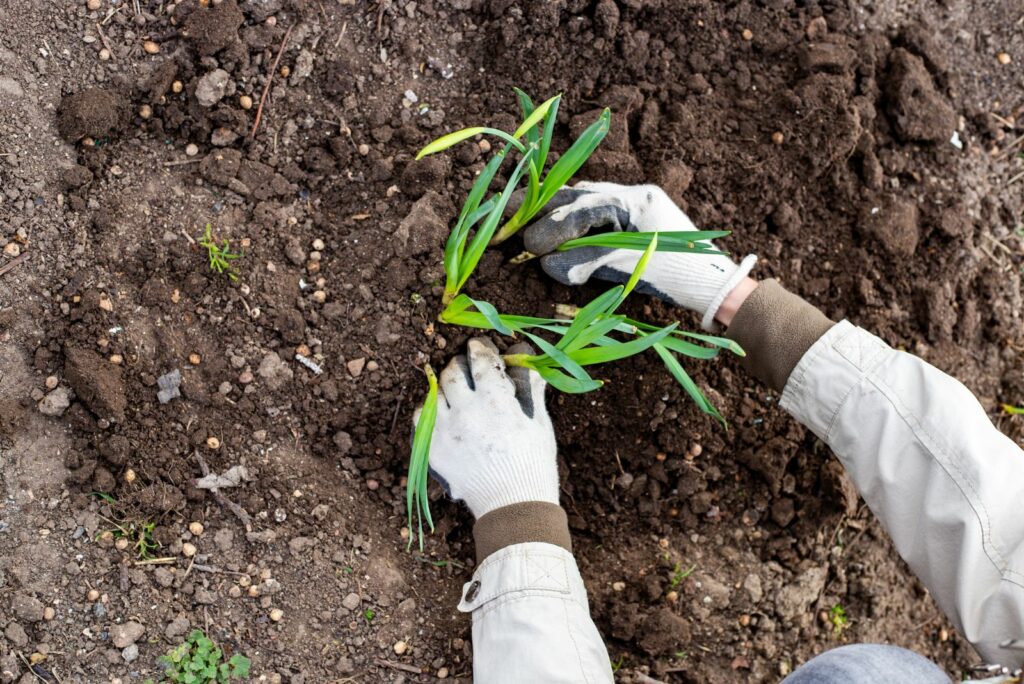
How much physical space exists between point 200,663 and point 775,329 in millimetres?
1447

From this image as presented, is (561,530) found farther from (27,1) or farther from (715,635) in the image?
(27,1)

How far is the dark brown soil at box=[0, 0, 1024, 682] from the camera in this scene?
1773mm

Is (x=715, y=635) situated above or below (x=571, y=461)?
below

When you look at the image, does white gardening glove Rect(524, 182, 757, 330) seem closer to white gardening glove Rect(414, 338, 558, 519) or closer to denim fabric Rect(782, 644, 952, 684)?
white gardening glove Rect(414, 338, 558, 519)

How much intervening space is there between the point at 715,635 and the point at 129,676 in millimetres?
1325

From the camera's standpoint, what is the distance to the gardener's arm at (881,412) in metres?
1.59

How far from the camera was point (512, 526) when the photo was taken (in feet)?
5.78

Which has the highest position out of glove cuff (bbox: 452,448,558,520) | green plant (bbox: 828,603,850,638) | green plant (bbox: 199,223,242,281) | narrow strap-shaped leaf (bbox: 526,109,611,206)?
narrow strap-shaped leaf (bbox: 526,109,611,206)

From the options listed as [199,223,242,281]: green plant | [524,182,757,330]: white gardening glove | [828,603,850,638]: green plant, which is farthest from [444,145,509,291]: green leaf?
[828,603,850,638]: green plant

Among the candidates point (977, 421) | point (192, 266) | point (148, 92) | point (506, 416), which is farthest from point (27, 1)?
point (977, 421)

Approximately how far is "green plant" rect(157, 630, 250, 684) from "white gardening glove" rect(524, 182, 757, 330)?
1.10 meters

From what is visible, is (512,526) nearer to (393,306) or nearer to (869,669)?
(393,306)

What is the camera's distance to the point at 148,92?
1.85 m

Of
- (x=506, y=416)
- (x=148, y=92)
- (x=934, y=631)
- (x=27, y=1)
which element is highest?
(x=27, y=1)
